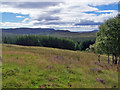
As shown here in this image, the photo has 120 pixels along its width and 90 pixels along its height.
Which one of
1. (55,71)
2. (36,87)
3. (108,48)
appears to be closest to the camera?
(36,87)

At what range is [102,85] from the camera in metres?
8.55

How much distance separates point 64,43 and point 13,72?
108m

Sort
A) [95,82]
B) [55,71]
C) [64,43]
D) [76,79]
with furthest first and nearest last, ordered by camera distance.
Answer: [64,43] → [55,71] → [76,79] → [95,82]

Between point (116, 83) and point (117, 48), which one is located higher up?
point (117, 48)

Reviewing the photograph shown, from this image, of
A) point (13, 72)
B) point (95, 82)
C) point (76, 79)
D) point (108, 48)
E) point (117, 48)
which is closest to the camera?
point (95, 82)

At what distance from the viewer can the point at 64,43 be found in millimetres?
118312

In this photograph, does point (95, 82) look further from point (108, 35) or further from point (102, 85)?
point (108, 35)

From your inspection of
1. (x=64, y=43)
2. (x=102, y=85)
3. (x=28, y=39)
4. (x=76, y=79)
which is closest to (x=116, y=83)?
(x=102, y=85)

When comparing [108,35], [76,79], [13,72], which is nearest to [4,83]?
[13,72]

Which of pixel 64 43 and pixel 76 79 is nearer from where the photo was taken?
pixel 76 79

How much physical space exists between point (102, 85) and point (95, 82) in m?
0.75

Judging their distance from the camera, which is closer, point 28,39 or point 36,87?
point 36,87

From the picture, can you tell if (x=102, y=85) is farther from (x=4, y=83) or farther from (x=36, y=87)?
(x=4, y=83)

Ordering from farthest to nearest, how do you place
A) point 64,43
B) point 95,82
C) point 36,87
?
1. point 64,43
2. point 95,82
3. point 36,87
